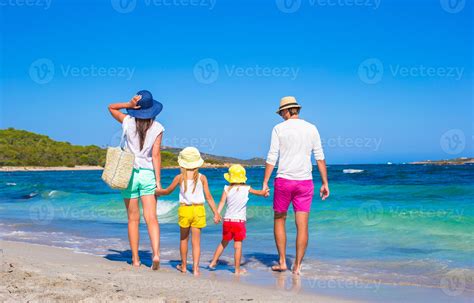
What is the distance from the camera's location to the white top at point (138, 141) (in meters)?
5.86

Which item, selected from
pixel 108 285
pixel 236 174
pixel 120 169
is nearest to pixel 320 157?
pixel 236 174

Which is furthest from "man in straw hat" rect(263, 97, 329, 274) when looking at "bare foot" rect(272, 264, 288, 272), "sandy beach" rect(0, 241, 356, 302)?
"sandy beach" rect(0, 241, 356, 302)

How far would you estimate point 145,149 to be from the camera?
19.2 feet

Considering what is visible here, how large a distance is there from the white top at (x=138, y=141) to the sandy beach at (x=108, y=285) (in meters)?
1.17

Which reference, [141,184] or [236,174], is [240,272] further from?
[141,184]

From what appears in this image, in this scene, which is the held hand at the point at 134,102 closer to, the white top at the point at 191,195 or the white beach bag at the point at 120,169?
the white beach bag at the point at 120,169

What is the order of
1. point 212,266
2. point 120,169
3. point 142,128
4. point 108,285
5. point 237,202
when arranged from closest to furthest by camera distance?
point 108,285
point 120,169
point 142,128
point 237,202
point 212,266

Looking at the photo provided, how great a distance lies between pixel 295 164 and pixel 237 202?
847mm

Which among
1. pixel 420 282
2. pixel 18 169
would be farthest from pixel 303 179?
pixel 18 169

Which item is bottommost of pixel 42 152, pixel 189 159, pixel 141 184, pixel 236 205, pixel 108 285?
pixel 108 285

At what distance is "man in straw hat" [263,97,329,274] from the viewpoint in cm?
615

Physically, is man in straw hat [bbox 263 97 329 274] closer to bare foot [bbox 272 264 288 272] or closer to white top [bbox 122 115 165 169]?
bare foot [bbox 272 264 288 272]

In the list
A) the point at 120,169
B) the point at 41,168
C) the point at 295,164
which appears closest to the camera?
the point at 120,169

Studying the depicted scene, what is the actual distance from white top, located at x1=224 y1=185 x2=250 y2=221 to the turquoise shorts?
3.20ft
